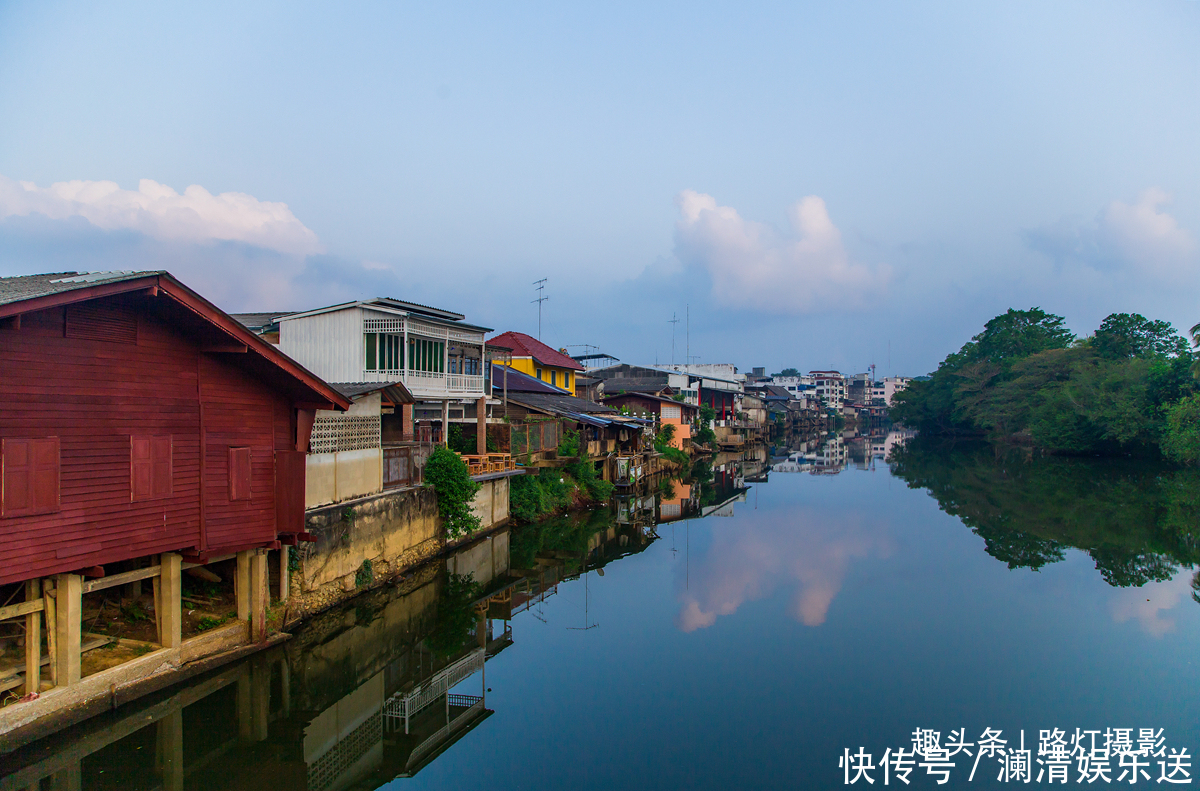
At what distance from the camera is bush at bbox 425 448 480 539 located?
19594 millimetres

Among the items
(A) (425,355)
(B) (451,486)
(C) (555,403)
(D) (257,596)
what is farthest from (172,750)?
(C) (555,403)

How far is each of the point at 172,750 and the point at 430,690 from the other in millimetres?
4097

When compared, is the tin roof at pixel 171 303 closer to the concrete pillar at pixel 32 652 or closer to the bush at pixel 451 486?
the concrete pillar at pixel 32 652

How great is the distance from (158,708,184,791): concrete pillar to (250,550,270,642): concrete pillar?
2095mm

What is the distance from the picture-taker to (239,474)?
1143cm

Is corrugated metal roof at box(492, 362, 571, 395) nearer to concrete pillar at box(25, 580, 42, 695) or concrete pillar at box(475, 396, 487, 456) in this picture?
concrete pillar at box(475, 396, 487, 456)

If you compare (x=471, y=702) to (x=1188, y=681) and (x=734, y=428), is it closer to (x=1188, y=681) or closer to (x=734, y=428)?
(x=1188, y=681)

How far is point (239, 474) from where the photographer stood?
1143cm

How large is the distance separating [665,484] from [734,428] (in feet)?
100

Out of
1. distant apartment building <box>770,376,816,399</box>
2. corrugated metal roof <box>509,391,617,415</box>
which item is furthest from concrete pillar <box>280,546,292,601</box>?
distant apartment building <box>770,376,816,399</box>

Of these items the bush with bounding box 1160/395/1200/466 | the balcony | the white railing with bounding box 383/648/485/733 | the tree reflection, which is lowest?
the white railing with bounding box 383/648/485/733

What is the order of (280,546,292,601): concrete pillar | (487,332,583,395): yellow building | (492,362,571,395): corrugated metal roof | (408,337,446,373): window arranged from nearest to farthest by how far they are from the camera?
(280,546,292,601): concrete pillar < (408,337,446,373): window < (492,362,571,395): corrugated metal roof < (487,332,583,395): yellow building

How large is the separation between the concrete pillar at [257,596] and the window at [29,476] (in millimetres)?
3737

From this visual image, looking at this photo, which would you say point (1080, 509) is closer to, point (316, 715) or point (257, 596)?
point (316, 715)
